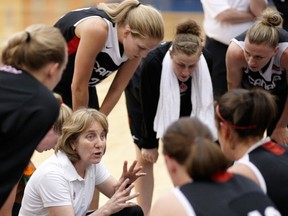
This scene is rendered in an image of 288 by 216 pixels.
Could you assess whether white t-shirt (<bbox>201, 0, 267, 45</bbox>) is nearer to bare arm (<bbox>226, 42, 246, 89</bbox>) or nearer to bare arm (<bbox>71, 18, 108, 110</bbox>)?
bare arm (<bbox>226, 42, 246, 89</bbox>)

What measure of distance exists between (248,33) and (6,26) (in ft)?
20.3

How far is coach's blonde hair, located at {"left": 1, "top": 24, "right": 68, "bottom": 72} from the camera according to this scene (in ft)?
8.08

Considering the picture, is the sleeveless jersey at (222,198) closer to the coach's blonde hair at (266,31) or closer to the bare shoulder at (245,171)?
the bare shoulder at (245,171)

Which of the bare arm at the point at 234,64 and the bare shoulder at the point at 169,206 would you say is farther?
the bare arm at the point at 234,64

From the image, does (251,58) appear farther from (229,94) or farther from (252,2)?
(229,94)

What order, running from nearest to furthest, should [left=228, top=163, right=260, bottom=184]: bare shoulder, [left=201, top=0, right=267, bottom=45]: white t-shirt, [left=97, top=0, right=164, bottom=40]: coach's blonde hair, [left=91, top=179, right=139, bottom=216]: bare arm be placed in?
[left=228, top=163, right=260, bottom=184]: bare shoulder < [left=91, top=179, right=139, bottom=216]: bare arm < [left=97, top=0, right=164, bottom=40]: coach's blonde hair < [left=201, top=0, right=267, bottom=45]: white t-shirt

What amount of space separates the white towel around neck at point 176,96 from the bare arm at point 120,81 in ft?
0.56

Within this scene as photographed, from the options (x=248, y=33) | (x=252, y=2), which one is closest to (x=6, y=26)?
(x=252, y=2)

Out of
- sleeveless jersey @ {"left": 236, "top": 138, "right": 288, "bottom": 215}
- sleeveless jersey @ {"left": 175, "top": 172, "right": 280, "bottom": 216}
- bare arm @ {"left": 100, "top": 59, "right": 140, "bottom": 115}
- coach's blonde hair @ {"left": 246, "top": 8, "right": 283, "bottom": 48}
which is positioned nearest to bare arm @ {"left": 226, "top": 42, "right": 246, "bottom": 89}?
coach's blonde hair @ {"left": 246, "top": 8, "right": 283, "bottom": 48}

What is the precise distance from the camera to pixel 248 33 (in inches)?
154

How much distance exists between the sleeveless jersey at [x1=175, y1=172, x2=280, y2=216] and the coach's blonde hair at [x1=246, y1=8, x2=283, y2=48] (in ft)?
5.42

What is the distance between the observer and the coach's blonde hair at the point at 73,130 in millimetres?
3381

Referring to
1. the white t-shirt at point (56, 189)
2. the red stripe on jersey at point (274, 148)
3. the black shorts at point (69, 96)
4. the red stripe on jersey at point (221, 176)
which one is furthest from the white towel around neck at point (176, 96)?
the red stripe on jersey at point (221, 176)

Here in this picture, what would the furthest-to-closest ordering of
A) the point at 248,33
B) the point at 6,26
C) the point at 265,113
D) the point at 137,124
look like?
1. the point at 6,26
2. the point at 137,124
3. the point at 248,33
4. the point at 265,113
